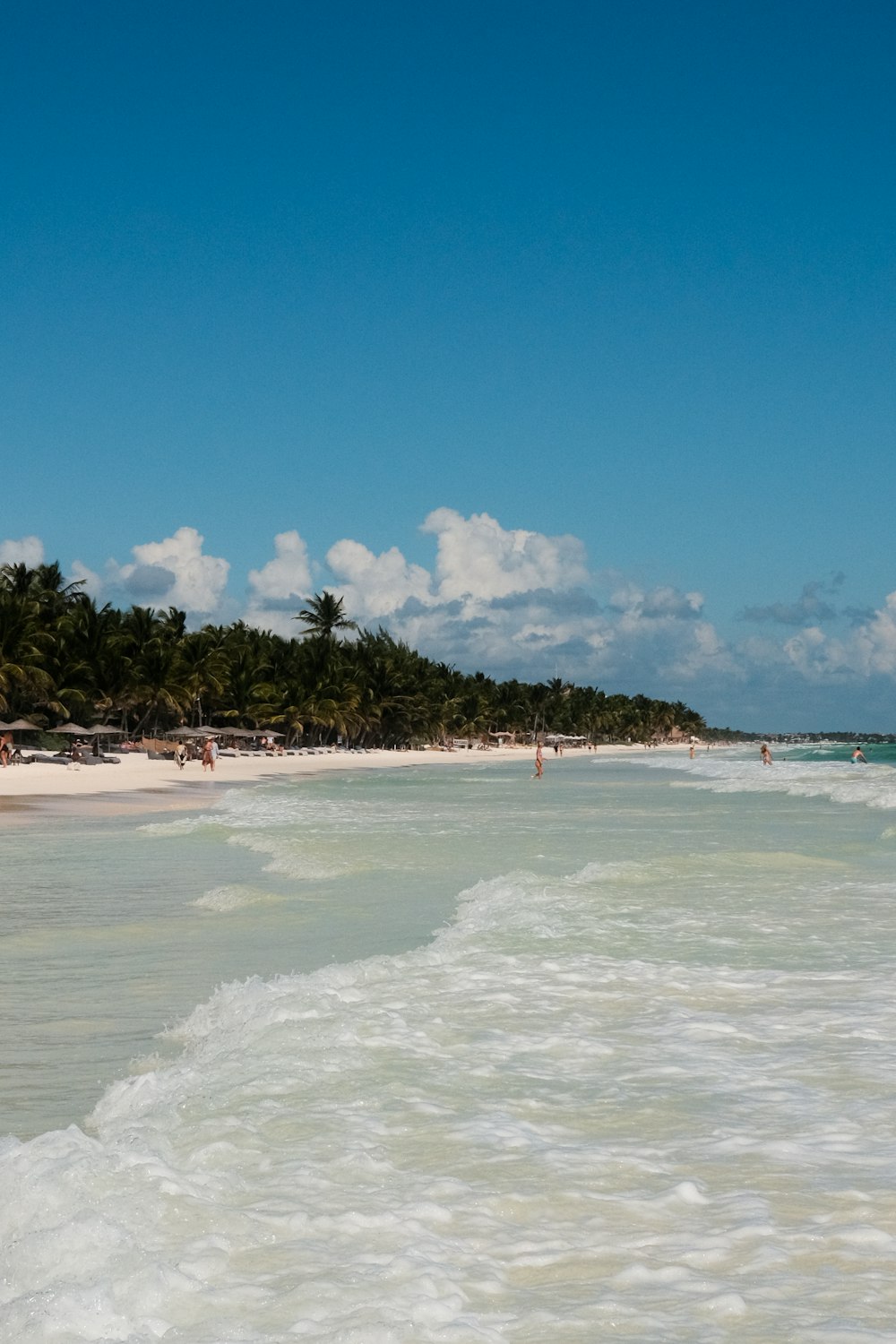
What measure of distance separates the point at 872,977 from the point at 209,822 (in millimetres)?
18655

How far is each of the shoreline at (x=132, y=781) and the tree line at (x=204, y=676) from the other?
4.84 meters

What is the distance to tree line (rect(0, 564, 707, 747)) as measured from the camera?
63.6 m

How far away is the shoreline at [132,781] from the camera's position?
106ft

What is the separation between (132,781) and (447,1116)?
42032 mm

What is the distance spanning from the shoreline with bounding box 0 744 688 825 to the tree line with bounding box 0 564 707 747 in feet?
15.9

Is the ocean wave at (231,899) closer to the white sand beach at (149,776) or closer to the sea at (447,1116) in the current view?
the sea at (447,1116)

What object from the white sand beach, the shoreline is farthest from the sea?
the white sand beach

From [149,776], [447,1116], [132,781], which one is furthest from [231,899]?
[149,776]

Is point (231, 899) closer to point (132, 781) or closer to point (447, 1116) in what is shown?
point (447, 1116)

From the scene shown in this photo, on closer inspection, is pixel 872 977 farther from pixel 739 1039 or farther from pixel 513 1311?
pixel 513 1311

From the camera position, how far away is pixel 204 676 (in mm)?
75312

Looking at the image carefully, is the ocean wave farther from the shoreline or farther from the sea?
the shoreline

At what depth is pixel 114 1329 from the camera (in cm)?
370

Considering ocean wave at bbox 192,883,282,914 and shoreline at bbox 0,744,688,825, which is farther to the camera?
shoreline at bbox 0,744,688,825
